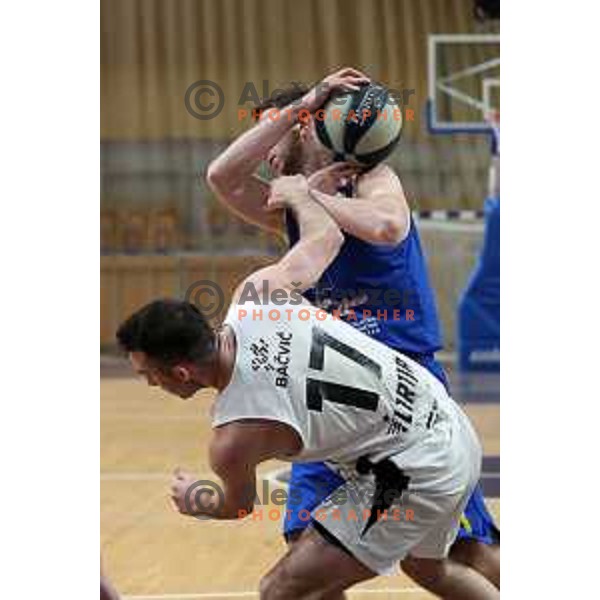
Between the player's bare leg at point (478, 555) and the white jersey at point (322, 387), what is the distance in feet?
2.54

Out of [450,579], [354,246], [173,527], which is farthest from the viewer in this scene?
[173,527]

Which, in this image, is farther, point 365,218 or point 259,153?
point 259,153

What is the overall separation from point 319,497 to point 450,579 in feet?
1.53

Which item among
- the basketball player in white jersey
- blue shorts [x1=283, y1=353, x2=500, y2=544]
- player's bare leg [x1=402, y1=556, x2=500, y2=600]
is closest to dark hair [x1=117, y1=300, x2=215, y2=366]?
the basketball player in white jersey

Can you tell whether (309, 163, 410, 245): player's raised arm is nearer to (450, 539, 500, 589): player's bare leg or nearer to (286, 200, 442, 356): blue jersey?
(286, 200, 442, 356): blue jersey

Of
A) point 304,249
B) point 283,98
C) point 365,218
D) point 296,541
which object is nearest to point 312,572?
point 296,541

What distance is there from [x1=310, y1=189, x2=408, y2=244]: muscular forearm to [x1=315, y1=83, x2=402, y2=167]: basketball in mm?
147

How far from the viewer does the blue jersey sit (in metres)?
4.47

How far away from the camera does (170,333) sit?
3.77 metres

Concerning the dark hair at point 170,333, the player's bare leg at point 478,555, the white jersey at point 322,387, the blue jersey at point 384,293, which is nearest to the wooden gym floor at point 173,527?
the player's bare leg at point 478,555

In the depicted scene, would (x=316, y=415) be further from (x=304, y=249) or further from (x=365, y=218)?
(x=365, y=218)

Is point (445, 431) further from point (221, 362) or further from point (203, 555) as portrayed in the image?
point (203, 555)

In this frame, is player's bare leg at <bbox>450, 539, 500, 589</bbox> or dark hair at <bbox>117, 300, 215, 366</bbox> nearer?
dark hair at <bbox>117, 300, 215, 366</bbox>

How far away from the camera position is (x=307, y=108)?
417 cm
